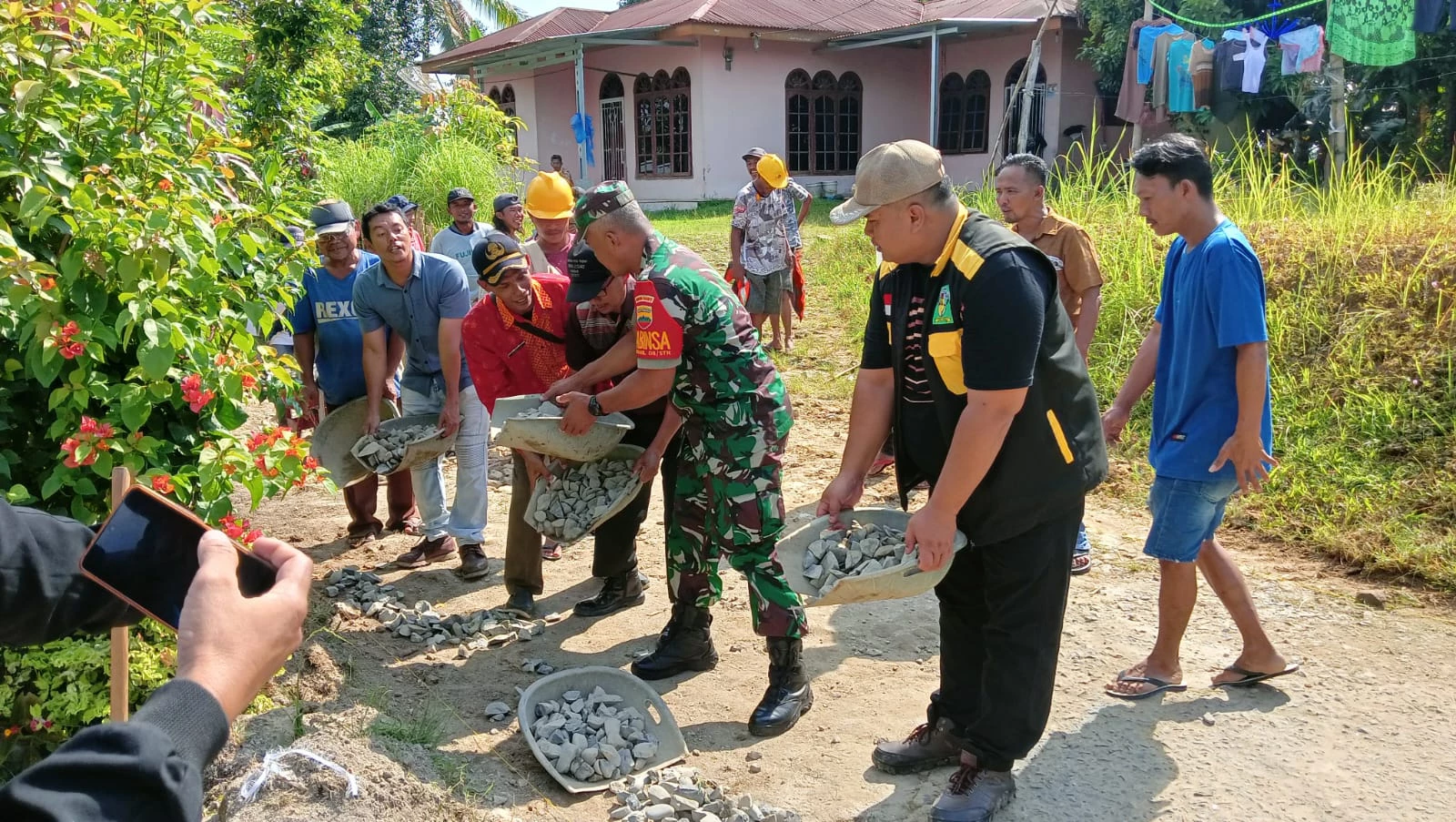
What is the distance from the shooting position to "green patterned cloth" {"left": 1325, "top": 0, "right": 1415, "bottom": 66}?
9.86 metres

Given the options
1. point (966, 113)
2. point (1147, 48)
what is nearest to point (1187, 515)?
point (1147, 48)

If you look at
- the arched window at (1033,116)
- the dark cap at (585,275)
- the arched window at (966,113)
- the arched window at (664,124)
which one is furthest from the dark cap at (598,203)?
the arched window at (966,113)

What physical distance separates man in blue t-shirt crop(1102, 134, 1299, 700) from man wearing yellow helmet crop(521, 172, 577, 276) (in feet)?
10.4

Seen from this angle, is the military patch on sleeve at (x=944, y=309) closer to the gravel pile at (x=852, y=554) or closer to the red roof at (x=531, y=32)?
the gravel pile at (x=852, y=554)

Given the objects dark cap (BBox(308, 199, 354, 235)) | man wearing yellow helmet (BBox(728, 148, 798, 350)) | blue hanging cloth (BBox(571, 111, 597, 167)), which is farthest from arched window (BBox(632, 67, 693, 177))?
dark cap (BBox(308, 199, 354, 235))

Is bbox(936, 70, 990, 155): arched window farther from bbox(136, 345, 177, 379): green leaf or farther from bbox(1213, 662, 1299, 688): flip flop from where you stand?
bbox(136, 345, 177, 379): green leaf

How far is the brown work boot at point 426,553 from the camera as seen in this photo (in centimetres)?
572

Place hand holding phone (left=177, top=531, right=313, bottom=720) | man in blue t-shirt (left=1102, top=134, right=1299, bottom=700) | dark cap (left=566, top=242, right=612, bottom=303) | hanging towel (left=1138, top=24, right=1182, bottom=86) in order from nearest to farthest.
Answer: hand holding phone (left=177, top=531, right=313, bottom=720) < man in blue t-shirt (left=1102, top=134, right=1299, bottom=700) < dark cap (left=566, top=242, right=612, bottom=303) < hanging towel (left=1138, top=24, right=1182, bottom=86)

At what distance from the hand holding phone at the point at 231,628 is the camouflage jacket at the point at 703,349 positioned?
2.29 m

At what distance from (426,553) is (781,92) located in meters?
16.4

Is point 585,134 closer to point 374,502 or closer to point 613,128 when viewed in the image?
point 613,128

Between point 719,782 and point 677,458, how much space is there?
1355mm

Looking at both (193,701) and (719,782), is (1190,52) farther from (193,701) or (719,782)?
(193,701)

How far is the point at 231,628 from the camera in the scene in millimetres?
1401
